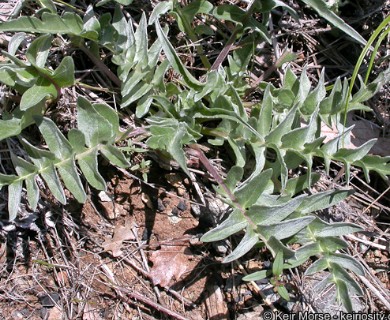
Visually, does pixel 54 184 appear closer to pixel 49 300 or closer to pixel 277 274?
pixel 49 300

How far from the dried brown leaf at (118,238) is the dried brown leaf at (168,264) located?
155mm

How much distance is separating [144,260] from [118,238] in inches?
6.5

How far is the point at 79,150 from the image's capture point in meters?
2.25

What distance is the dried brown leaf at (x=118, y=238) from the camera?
103 inches

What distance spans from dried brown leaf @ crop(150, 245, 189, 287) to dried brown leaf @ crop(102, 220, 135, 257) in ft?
0.51

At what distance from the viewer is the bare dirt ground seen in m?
2.53

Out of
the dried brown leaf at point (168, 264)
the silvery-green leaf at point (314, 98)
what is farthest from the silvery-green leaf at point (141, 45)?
the dried brown leaf at point (168, 264)

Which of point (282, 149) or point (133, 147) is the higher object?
point (282, 149)

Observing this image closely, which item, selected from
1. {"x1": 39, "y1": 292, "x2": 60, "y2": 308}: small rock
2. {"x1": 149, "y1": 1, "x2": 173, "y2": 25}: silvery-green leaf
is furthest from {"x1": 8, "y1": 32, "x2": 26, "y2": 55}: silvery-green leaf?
{"x1": 39, "y1": 292, "x2": 60, "y2": 308}: small rock

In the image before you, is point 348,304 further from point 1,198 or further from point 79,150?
point 1,198

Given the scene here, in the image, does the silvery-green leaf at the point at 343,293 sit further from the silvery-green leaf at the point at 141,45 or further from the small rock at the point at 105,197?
the silvery-green leaf at the point at 141,45

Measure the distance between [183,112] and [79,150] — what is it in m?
0.54

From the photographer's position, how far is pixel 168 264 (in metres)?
2.64

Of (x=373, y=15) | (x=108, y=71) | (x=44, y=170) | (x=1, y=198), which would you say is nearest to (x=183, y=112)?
(x=108, y=71)
